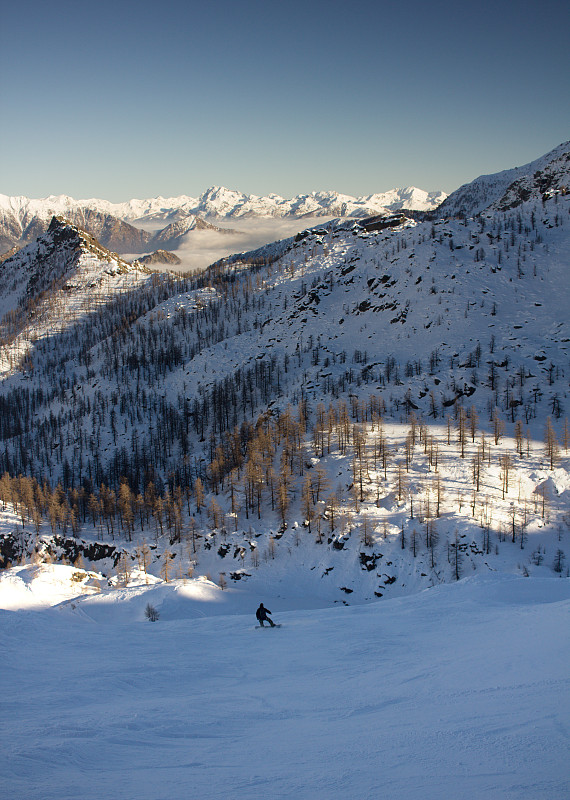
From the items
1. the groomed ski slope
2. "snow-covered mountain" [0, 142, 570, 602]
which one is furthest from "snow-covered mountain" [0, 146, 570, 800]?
"snow-covered mountain" [0, 142, 570, 602]

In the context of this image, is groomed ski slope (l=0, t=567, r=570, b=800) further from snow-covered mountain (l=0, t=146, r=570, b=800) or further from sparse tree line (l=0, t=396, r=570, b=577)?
sparse tree line (l=0, t=396, r=570, b=577)

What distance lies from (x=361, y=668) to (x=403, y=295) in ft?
549

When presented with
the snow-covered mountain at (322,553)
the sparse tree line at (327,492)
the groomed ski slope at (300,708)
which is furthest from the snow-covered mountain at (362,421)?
the groomed ski slope at (300,708)

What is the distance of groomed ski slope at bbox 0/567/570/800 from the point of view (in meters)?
8.53

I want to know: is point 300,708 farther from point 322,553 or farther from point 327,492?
point 327,492

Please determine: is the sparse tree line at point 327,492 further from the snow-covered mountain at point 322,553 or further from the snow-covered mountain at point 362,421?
the snow-covered mountain at point 322,553

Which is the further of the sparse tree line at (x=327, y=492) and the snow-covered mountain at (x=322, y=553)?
the sparse tree line at (x=327, y=492)

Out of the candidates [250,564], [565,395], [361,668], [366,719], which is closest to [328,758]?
[366,719]

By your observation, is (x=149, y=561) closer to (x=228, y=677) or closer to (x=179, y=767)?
(x=228, y=677)

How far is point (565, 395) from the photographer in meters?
99.0

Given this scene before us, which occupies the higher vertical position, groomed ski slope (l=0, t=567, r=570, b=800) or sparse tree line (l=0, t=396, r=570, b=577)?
groomed ski slope (l=0, t=567, r=570, b=800)

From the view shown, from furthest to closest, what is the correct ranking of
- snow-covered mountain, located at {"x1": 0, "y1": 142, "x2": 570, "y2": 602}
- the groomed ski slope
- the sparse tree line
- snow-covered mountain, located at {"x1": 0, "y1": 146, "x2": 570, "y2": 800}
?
snow-covered mountain, located at {"x1": 0, "y1": 142, "x2": 570, "y2": 602}, the sparse tree line, snow-covered mountain, located at {"x1": 0, "y1": 146, "x2": 570, "y2": 800}, the groomed ski slope

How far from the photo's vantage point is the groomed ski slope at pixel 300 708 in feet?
28.0

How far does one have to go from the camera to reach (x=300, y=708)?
1284 cm
